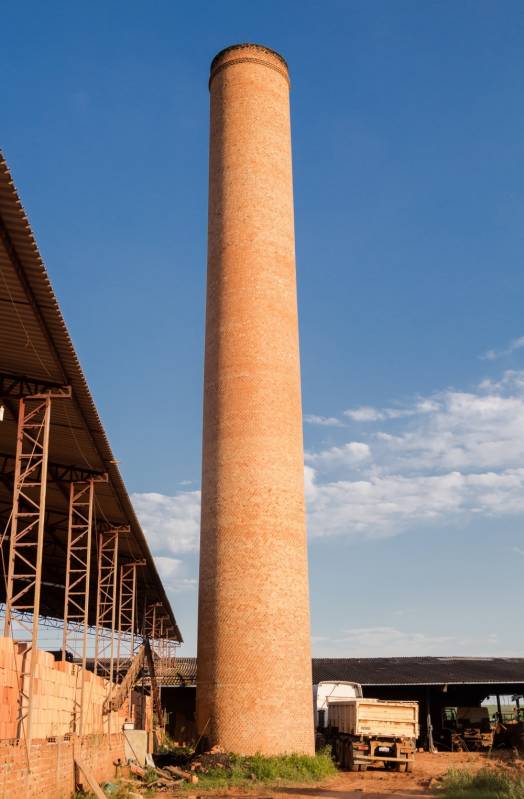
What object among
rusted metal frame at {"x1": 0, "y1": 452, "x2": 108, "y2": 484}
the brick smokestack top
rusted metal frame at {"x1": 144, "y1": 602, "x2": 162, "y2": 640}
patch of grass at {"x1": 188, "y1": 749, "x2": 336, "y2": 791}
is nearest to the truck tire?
the brick smokestack top

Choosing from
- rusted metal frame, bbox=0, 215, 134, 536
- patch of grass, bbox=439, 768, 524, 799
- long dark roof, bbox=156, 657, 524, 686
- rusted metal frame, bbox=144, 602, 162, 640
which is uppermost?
rusted metal frame, bbox=0, 215, 134, 536

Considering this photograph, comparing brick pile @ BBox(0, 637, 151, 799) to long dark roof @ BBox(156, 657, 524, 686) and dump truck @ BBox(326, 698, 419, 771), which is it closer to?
dump truck @ BBox(326, 698, 419, 771)

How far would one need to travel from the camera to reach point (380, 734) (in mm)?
25969

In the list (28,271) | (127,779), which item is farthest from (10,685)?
(127,779)

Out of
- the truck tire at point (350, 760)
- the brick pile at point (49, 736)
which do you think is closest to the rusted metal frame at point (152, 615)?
the truck tire at point (350, 760)

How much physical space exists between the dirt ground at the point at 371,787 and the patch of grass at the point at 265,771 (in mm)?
443

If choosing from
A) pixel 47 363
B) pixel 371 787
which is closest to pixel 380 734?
pixel 371 787

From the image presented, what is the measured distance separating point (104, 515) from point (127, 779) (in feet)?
30.6

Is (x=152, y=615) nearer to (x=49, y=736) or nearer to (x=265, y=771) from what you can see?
(x=265, y=771)

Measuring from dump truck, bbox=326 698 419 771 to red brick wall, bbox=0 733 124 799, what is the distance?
7.60 m

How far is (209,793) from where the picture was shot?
2080 centimetres

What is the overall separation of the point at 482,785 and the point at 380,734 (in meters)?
7.34

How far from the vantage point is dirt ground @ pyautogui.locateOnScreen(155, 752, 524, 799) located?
20078 mm

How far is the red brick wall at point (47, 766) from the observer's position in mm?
14333
